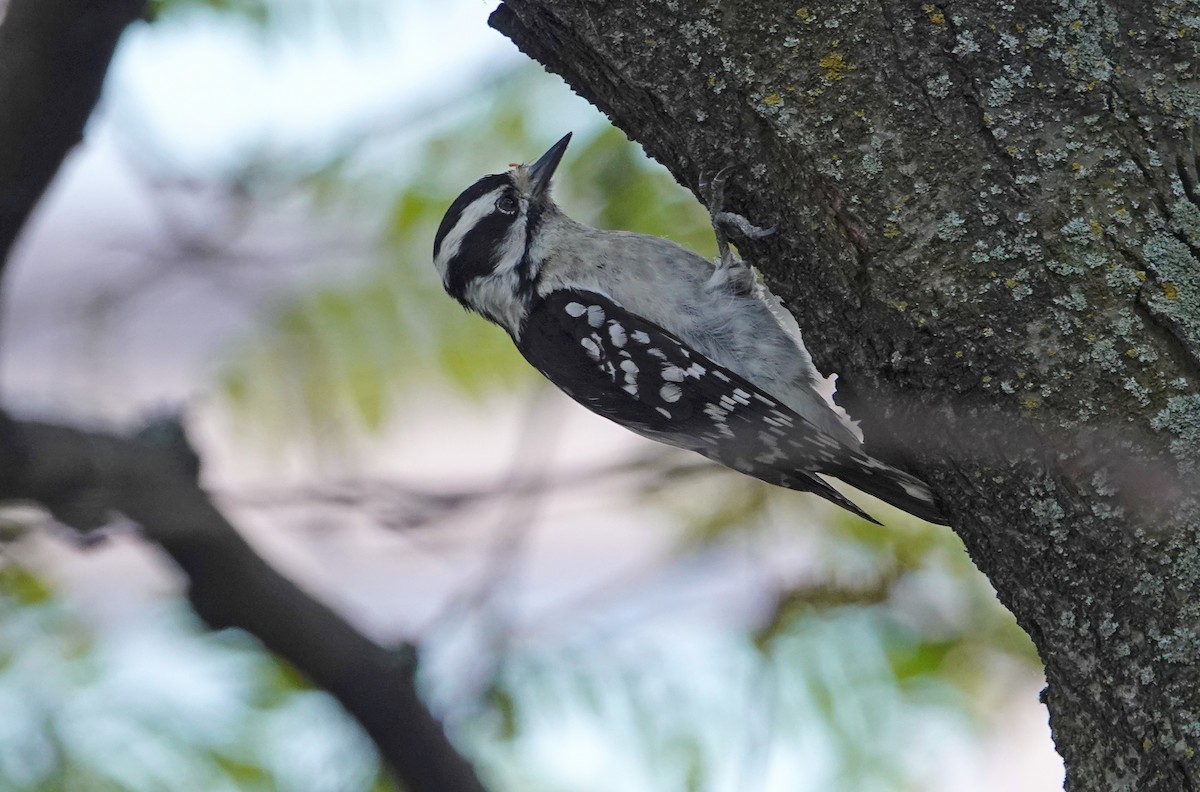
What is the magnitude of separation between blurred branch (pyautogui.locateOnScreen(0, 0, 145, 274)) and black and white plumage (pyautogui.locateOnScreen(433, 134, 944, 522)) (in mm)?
1531

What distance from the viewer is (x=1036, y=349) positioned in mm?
2180

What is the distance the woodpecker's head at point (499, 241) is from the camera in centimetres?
422

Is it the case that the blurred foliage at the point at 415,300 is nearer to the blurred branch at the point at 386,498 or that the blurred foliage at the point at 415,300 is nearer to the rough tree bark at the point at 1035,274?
the blurred branch at the point at 386,498

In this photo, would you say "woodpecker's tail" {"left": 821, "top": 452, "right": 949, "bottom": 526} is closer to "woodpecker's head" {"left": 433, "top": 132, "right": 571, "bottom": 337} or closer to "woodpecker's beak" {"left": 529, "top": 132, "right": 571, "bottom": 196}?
"woodpecker's head" {"left": 433, "top": 132, "right": 571, "bottom": 337}

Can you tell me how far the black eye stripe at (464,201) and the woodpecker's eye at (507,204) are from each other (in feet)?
0.18

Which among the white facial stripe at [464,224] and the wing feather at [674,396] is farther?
the white facial stripe at [464,224]

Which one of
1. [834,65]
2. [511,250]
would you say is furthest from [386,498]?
[511,250]

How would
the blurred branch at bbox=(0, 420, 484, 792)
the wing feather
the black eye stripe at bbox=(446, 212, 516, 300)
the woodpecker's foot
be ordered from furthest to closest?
the black eye stripe at bbox=(446, 212, 516, 300)
the wing feather
the blurred branch at bbox=(0, 420, 484, 792)
the woodpecker's foot

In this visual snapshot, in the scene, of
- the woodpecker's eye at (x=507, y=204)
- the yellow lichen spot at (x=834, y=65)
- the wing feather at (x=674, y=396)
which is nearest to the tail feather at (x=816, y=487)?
the wing feather at (x=674, y=396)

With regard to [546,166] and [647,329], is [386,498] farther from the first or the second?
[546,166]

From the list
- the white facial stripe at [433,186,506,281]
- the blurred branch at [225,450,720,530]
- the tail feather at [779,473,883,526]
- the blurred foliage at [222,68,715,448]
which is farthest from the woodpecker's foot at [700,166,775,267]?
the white facial stripe at [433,186,506,281]

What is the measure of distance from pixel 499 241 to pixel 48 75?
1.92 metres

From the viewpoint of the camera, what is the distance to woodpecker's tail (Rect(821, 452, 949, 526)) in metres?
2.86

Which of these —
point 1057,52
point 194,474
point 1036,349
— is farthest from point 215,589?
point 1057,52
